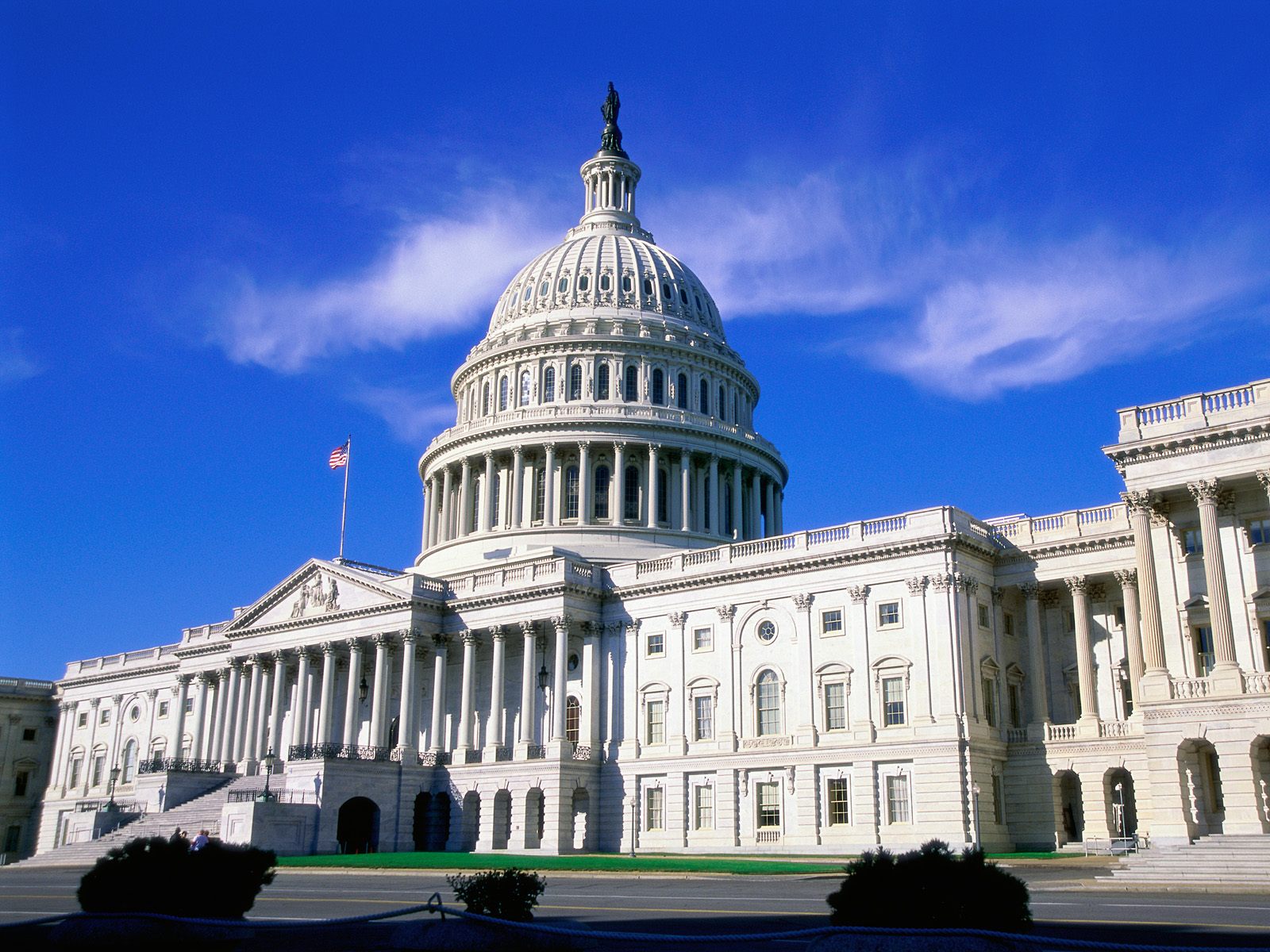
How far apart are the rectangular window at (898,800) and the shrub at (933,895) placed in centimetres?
4419

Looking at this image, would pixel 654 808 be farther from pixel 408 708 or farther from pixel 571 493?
pixel 571 493

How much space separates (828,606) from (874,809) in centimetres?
1038

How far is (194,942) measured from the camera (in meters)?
17.1

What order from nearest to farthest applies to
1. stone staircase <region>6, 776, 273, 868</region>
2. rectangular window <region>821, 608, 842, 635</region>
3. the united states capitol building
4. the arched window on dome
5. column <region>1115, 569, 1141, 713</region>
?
the united states capitol building
column <region>1115, 569, 1141, 713</region>
rectangular window <region>821, 608, 842, 635</region>
stone staircase <region>6, 776, 273, 868</region>
the arched window on dome

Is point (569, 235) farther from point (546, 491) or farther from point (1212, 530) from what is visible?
point (1212, 530)

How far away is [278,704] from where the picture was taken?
79750 mm

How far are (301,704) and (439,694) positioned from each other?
9.98 metres

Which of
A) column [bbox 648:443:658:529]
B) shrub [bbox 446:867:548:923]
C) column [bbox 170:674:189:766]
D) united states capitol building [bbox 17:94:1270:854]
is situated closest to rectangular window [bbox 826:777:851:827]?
united states capitol building [bbox 17:94:1270:854]

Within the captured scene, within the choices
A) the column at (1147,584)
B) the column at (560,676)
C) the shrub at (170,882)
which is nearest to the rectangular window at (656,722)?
the column at (560,676)

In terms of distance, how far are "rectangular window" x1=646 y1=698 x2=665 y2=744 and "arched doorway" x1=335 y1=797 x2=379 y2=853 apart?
15723 millimetres

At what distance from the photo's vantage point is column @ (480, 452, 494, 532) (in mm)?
89375

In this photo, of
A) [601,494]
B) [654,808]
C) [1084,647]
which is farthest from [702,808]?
[601,494]

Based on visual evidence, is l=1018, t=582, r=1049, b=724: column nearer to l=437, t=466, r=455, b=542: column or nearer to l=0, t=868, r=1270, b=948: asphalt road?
l=0, t=868, r=1270, b=948: asphalt road

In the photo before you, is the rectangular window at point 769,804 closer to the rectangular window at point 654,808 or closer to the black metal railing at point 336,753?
the rectangular window at point 654,808
